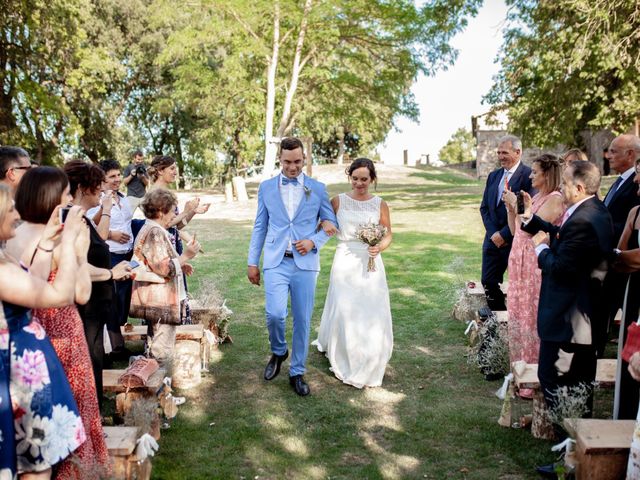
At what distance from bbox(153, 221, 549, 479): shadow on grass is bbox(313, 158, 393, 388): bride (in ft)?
0.78

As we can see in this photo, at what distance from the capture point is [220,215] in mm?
24266

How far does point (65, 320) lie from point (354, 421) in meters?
2.81

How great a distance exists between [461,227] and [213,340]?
1268 cm

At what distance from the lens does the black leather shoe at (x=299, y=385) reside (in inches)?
235

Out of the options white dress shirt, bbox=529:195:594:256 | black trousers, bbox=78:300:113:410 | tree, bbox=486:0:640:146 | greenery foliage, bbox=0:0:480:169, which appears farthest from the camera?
greenery foliage, bbox=0:0:480:169

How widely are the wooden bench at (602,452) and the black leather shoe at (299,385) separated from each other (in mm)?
2773

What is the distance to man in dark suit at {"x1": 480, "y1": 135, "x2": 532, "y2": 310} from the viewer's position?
6.96 metres

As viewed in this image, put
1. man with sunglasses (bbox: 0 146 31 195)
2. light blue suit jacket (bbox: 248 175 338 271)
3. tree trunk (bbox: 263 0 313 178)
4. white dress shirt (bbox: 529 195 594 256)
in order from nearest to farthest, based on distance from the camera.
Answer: white dress shirt (bbox: 529 195 594 256) < man with sunglasses (bbox: 0 146 31 195) < light blue suit jacket (bbox: 248 175 338 271) < tree trunk (bbox: 263 0 313 178)

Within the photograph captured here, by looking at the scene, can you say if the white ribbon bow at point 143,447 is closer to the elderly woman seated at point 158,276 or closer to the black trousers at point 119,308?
the elderly woman seated at point 158,276

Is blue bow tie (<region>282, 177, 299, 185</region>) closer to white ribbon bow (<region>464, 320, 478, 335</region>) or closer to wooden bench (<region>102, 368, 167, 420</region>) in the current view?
wooden bench (<region>102, 368, 167, 420</region>)

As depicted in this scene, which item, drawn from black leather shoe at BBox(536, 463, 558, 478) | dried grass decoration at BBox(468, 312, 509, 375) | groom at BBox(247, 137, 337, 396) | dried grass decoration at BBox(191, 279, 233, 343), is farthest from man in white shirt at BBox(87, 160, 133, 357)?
black leather shoe at BBox(536, 463, 558, 478)

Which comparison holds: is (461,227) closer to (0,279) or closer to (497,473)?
(497,473)

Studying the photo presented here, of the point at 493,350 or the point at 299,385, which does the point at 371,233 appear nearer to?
the point at 299,385

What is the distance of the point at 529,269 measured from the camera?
5.87 metres
